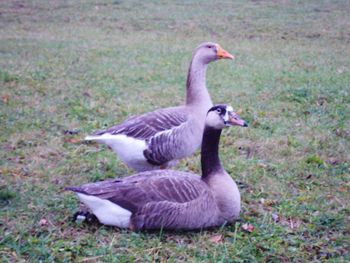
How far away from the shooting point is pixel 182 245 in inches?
152

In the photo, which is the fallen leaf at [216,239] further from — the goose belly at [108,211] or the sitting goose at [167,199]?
the goose belly at [108,211]

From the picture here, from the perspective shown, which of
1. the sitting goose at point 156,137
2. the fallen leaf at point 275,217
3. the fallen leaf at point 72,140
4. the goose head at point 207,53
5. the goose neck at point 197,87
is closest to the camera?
the fallen leaf at point 275,217

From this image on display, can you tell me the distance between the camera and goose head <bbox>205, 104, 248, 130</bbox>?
13.7 feet

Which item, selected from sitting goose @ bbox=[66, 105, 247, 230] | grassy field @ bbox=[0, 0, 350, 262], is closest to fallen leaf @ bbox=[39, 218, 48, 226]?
grassy field @ bbox=[0, 0, 350, 262]

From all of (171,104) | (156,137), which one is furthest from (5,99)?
(156,137)

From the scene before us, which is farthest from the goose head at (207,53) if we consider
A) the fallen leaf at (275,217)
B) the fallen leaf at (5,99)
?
the fallen leaf at (5,99)

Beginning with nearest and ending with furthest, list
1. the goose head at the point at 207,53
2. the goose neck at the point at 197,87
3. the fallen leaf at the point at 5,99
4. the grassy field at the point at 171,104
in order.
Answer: the grassy field at the point at 171,104, the goose neck at the point at 197,87, the goose head at the point at 207,53, the fallen leaf at the point at 5,99

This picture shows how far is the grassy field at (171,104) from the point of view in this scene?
3.90m

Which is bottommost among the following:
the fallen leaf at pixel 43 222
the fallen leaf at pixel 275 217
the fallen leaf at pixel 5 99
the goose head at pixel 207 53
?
the fallen leaf at pixel 275 217

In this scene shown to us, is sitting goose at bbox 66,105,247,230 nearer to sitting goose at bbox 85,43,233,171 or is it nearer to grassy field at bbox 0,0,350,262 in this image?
grassy field at bbox 0,0,350,262

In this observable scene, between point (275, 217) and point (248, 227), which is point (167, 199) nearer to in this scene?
point (248, 227)

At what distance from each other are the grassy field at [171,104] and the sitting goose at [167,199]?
12 cm

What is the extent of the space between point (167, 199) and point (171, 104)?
15.2ft

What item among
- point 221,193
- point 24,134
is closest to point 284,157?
point 221,193
